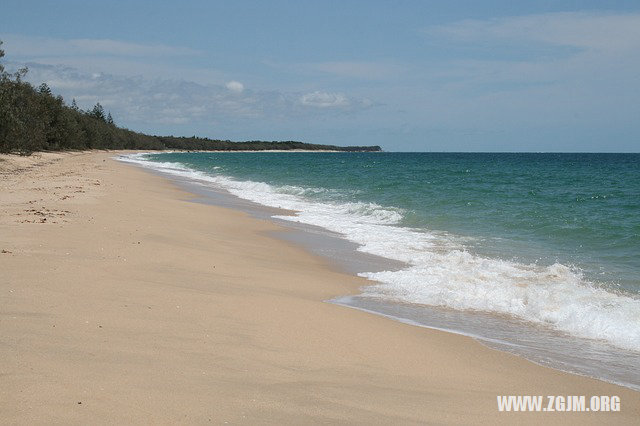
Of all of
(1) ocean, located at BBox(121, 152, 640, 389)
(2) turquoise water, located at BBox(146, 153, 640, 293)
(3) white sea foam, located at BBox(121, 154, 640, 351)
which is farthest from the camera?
(2) turquoise water, located at BBox(146, 153, 640, 293)

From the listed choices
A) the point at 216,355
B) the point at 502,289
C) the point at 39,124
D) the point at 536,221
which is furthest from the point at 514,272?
the point at 39,124

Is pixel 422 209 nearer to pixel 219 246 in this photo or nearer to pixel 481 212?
pixel 481 212

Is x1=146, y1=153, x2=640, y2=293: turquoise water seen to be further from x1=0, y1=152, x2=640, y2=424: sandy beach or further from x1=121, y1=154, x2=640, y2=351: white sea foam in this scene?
x1=0, y1=152, x2=640, y2=424: sandy beach

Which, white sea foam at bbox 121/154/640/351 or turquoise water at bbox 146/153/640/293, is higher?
turquoise water at bbox 146/153/640/293

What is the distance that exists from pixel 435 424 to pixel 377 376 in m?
0.93

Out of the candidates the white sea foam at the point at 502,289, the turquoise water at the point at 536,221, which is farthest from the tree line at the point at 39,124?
the white sea foam at the point at 502,289

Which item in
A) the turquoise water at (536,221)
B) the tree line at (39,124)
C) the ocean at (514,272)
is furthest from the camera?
the tree line at (39,124)

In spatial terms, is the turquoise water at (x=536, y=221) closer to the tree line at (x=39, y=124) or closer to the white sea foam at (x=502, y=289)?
the white sea foam at (x=502, y=289)

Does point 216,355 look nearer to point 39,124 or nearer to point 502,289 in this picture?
point 502,289

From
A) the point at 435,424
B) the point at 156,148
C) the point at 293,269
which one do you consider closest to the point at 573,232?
the point at 293,269

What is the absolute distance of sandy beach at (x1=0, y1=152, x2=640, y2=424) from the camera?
160 inches

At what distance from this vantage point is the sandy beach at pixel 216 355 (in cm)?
406

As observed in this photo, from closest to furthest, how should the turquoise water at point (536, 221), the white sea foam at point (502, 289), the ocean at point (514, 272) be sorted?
the ocean at point (514, 272)
the white sea foam at point (502, 289)
the turquoise water at point (536, 221)

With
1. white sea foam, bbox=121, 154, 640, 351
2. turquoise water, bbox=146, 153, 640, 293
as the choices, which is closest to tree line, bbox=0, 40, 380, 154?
turquoise water, bbox=146, 153, 640, 293
